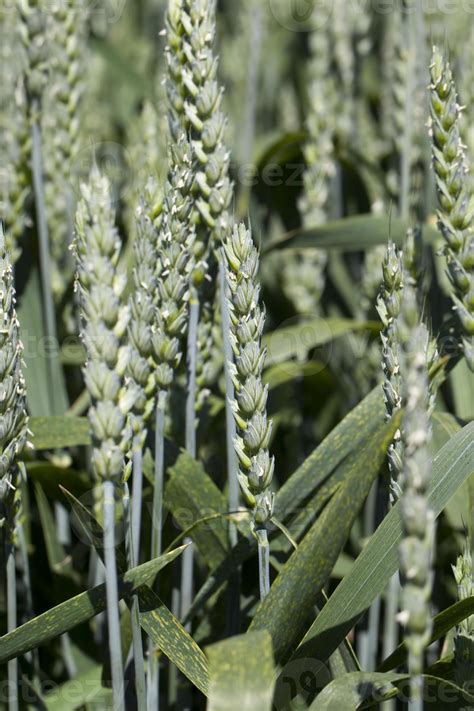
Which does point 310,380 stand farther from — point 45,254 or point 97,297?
point 97,297

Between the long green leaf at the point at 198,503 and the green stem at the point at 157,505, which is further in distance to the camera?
the long green leaf at the point at 198,503

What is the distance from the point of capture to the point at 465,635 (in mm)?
786

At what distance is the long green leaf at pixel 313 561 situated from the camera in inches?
27.7

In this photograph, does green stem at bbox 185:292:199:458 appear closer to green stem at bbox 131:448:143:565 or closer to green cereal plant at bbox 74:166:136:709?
A: green stem at bbox 131:448:143:565

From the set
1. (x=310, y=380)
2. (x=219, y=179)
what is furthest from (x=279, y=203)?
(x=219, y=179)

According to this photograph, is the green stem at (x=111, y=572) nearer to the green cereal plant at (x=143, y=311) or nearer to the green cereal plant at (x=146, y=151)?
the green cereal plant at (x=143, y=311)

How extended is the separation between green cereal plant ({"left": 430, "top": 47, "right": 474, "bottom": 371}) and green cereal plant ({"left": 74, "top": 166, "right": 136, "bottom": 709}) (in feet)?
1.25

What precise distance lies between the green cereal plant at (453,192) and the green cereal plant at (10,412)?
431mm

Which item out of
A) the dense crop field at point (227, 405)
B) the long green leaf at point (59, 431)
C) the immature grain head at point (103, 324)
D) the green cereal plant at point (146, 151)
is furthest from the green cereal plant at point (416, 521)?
the green cereal plant at point (146, 151)

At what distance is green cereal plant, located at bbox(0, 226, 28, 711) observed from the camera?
75cm

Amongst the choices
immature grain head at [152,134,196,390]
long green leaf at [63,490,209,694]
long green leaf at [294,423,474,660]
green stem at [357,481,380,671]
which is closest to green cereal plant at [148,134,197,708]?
immature grain head at [152,134,196,390]

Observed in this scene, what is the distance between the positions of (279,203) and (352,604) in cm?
118

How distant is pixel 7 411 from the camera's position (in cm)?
77

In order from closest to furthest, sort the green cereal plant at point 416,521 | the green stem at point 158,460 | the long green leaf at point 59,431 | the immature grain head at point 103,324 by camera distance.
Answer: the green cereal plant at point 416,521, the immature grain head at point 103,324, the green stem at point 158,460, the long green leaf at point 59,431
